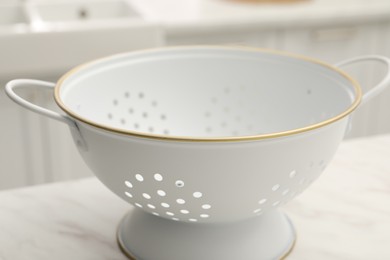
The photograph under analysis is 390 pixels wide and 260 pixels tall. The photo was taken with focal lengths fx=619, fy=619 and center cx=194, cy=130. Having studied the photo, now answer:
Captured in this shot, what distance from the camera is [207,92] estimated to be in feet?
3.00

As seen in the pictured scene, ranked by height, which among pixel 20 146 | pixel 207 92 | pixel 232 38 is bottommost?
pixel 20 146

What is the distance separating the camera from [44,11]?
1868 millimetres

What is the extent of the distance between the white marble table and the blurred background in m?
0.76

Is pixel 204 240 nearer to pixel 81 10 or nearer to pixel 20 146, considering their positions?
pixel 20 146

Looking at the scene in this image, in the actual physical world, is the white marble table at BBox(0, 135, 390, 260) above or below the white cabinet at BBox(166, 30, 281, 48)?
above

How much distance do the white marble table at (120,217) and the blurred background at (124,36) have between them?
758mm

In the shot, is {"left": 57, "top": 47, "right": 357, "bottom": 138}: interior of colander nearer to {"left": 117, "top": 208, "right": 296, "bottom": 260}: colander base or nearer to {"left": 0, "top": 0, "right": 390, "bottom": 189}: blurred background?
{"left": 117, "top": 208, "right": 296, "bottom": 260}: colander base

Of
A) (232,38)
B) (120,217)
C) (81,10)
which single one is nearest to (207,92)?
(120,217)

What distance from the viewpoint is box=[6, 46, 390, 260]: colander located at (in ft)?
1.96

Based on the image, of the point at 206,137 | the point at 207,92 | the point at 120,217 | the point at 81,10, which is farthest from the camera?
the point at 81,10

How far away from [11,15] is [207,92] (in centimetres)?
113

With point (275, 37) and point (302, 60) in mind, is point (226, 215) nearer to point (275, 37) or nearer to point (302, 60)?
point (302, 60)

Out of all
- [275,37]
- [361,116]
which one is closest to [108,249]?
[275,37]

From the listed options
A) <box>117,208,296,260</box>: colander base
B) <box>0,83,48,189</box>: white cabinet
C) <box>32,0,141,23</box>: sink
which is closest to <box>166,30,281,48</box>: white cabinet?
<box>32,0,141,23</box>: sink
